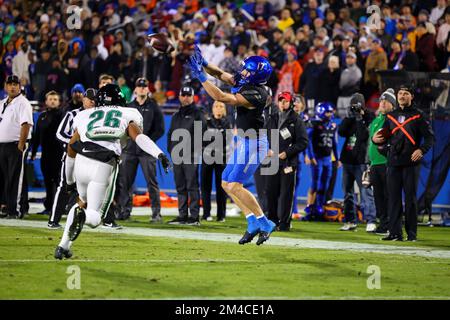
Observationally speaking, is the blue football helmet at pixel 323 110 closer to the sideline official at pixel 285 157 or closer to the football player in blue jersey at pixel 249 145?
the sideline official at pixel 285 157

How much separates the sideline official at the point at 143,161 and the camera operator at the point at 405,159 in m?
4.18

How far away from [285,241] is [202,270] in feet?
11.8

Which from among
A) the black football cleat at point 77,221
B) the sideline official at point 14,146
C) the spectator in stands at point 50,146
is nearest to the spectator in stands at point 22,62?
the spectator in stands at point 50,146

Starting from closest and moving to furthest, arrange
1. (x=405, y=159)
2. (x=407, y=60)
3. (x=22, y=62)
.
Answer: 1. (x=405, y=159)
2. (x=407, y=60)
3. (x=22, y=62)

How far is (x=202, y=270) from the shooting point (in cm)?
994

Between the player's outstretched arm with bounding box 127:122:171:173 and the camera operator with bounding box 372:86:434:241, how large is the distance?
15.4 ft

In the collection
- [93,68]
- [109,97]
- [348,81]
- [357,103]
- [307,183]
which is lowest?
[307,183]

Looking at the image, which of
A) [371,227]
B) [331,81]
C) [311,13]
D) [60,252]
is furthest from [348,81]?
[60,252]

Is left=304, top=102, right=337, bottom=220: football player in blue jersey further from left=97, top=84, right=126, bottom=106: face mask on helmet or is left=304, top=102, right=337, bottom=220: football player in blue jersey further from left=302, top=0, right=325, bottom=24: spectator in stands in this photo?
left=97, top=84, right=126, bottom=106: face mask on helmet

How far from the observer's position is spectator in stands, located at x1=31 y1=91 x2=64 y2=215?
1677 centimetres

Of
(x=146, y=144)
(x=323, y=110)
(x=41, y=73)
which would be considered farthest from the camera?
(x=41, y=73)

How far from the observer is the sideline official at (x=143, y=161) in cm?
1622

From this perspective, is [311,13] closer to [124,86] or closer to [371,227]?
[124,86]
